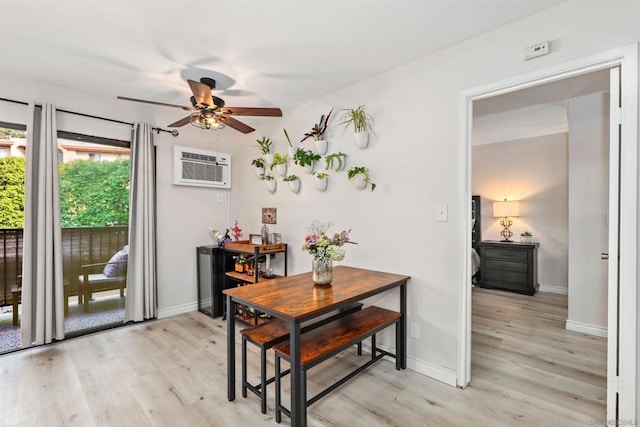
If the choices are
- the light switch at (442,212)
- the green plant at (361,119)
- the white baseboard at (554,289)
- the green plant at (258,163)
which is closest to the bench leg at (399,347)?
the light switch at (442,212)

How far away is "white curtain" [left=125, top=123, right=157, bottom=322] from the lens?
3408 mm

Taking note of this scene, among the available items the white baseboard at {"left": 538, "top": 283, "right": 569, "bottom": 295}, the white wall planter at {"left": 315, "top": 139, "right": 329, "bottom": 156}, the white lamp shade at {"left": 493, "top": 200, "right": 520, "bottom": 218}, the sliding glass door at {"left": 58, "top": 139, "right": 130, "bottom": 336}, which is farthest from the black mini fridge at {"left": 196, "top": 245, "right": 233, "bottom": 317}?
the white baseboard at {"left": 538, "top": 283, "right": 569, "bottom": 295}

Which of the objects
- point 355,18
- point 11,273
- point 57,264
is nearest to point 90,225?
point 57,264

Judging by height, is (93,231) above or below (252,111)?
below

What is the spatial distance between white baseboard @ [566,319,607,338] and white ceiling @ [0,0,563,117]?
3167 mm

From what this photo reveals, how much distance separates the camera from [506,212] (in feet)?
16.9

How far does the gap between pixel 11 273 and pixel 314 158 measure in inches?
132

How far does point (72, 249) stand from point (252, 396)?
2.56 metres

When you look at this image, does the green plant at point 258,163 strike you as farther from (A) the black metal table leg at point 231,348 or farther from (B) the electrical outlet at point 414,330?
(B) the electrical outlet at point 414,330

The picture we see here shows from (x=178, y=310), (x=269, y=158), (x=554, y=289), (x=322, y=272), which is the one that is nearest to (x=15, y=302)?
(x=178, y=310)

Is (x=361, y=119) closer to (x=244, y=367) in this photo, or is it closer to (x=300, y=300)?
(x=300, y=300)

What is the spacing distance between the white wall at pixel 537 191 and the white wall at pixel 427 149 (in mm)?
3740

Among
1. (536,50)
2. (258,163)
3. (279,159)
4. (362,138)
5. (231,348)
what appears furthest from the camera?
(258,163)

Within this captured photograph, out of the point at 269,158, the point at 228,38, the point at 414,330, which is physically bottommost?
the point at 414,330
